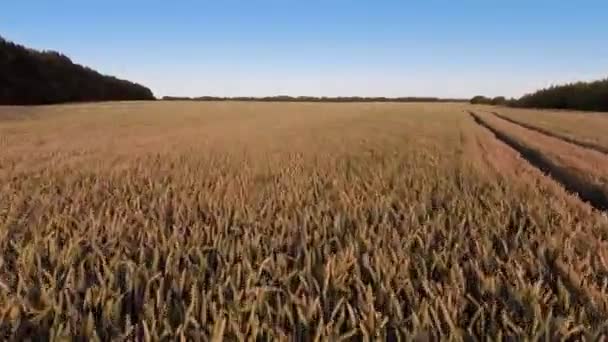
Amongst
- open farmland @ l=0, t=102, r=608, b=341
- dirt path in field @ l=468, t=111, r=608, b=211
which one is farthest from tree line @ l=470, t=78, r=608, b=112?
open farmland @ l=0, t=102, r=608, b=341

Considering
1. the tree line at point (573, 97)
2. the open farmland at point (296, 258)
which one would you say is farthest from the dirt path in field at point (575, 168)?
the tree line at point (573, 97)

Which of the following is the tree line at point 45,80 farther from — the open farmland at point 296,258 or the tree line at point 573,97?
the tree line at point 573,97

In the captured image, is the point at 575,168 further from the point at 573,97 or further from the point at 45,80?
the point at 573,97

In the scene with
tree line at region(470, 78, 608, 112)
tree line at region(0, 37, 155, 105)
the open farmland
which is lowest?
tree line at region(470, 78, 608, 112)

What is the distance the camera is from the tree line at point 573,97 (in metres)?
58.3

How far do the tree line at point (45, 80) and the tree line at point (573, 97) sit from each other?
45500 millimetres

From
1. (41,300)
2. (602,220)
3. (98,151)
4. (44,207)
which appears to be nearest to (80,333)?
(41,300)

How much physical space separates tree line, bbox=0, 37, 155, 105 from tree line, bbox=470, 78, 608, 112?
4550 cm

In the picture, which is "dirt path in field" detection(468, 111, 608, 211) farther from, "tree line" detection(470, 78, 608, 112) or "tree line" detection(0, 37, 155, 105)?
"tree line" detection(470, 78, 608, 112)

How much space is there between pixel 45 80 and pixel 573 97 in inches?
2030

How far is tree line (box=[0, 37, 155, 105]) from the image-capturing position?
3338 cm

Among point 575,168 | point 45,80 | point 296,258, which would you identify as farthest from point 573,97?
point 296,258

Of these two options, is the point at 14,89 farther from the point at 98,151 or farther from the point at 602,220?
the point at 602,220

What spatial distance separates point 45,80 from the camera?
3694 cm
